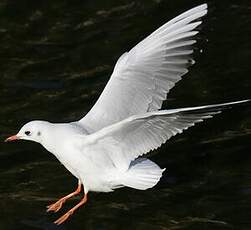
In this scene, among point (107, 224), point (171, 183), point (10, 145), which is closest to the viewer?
point (107, 224)

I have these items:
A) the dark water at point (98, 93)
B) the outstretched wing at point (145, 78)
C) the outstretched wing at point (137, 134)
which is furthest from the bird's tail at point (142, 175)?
the dark water at point (98, 93)

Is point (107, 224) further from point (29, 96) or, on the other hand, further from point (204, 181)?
point (29, 96)

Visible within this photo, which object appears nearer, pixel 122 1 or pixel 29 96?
pixel 29 96

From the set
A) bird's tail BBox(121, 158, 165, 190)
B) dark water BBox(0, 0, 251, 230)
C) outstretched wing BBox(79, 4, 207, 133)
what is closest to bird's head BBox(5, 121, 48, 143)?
Result: outstretched wing BBox(79, 4, 207, 133)

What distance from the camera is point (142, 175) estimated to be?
688cm

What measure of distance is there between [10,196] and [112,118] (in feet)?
5.83

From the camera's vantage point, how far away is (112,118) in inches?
295

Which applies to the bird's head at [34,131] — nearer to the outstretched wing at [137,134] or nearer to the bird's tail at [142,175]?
the outstretched wing at [137,134]

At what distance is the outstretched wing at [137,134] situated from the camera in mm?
6546

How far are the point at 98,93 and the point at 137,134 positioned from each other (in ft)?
12.0

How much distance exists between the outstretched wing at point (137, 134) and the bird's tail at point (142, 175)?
0.08 meters

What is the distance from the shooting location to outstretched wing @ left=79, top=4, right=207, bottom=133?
7387 millimetres

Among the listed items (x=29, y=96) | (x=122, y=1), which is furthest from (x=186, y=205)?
(x=122, y=1)

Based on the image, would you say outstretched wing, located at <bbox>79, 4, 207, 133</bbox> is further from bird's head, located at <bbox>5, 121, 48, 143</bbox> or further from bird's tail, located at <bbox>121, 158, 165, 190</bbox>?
bird's tail, located at <bbox>121, 158, 165, 190</bbox>
